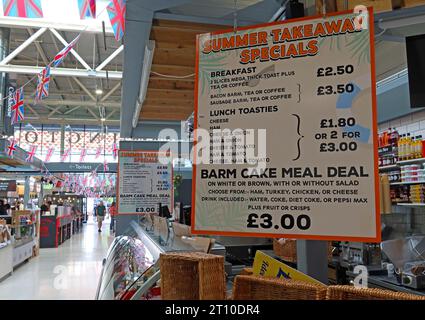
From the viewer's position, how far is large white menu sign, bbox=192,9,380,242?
4.50 feet

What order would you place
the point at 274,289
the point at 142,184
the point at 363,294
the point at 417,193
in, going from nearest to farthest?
the point at 363,294 → the point at 274,289 → the point at 417,193 → the point at 142,184

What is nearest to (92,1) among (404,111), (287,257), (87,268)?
(287,257)

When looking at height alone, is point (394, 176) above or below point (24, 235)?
above

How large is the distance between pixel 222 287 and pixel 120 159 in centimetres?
511

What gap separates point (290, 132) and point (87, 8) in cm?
289

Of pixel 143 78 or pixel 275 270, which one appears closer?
pixel 275 270

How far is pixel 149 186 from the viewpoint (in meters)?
6.15

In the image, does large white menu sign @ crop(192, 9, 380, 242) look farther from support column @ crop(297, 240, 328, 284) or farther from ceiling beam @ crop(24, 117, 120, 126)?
ceiling beam @ crop(24, 117, 120, 126)

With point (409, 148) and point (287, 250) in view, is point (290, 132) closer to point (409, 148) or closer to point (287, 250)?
point (287, 250)

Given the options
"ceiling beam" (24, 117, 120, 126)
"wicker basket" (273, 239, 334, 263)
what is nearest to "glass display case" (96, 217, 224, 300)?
"wicker basket" (273, 239, 334, 263)

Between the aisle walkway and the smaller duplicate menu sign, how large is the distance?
2001 mm

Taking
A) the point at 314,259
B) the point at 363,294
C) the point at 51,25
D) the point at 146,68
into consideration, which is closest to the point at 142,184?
the point at 51,25

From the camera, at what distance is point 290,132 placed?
1472 mm
